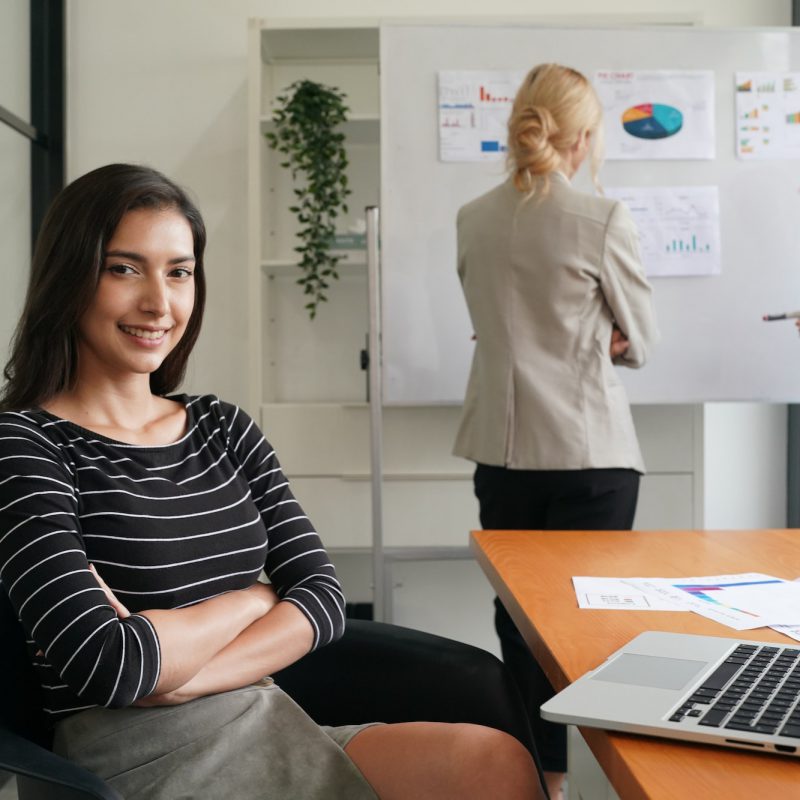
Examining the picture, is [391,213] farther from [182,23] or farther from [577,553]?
[577,553]

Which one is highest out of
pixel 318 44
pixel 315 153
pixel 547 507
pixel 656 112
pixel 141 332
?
pixel 318 44

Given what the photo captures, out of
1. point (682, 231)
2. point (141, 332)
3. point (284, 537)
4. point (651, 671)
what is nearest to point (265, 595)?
point (284, 537)

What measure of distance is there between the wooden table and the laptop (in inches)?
0.5

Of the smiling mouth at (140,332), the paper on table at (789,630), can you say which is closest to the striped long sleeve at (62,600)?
the smiling mouth at (140,332)

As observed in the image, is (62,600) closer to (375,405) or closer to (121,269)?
(121,269)

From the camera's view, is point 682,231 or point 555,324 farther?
point 682,231

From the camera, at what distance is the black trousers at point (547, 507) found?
195 cm

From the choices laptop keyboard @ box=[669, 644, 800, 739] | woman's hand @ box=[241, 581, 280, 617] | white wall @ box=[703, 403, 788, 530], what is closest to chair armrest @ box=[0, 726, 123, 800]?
woman's hand @ box=[241, 581, 280, 617]

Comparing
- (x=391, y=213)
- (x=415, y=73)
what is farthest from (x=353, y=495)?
(x=415, y=73)

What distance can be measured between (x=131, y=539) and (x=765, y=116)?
100.0 inches

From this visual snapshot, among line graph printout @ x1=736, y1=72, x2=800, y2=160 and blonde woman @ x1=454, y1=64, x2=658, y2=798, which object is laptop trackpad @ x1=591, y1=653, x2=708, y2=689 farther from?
line graph printout @ x1=736, y1=72, x2=800, y2=160

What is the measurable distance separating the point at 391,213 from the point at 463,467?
0.82m

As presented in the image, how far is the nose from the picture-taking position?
3.82 ft

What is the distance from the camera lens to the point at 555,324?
2.00 meters
